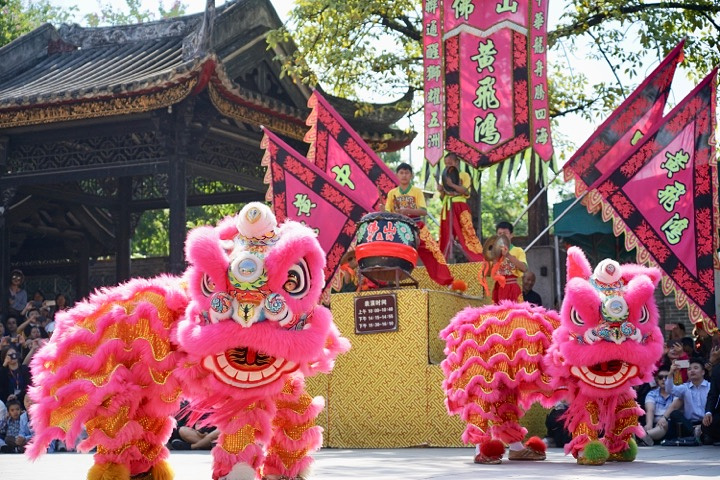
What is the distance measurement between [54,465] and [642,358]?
4050 millimetres

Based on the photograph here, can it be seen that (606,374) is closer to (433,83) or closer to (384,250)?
(384,250)

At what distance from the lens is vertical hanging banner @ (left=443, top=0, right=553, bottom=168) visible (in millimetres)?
11945

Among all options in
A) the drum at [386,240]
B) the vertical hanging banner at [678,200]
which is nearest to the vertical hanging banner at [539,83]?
the vertical hanging banner at [678,200]

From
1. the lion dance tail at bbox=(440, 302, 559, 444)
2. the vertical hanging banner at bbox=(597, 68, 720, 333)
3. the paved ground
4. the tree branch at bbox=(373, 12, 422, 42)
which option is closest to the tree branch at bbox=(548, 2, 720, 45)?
the tree branch at bbox=(373, 12, 422, 42)

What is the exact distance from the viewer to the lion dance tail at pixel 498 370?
24.9ft

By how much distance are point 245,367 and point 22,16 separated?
87.7 ft


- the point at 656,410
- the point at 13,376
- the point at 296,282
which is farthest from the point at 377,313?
the point at 296,282

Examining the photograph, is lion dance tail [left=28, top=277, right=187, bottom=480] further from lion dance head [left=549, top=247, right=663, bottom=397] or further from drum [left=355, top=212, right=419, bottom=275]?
drum [left=355, top=212, right=419, bottom=275]

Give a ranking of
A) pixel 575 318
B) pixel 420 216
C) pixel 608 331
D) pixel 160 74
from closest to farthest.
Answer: pixel 608 331, pixel 575 318, pixel 420 216, pixel 160 74

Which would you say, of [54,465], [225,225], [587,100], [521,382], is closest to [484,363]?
[521,382]

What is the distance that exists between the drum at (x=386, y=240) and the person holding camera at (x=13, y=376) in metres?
4.53

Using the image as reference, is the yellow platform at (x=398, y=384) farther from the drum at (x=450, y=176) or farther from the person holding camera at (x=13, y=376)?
the person holding camera at (x=13, y=376)

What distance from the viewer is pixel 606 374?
7.21m

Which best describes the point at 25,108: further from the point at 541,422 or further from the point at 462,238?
the point at 541,422
